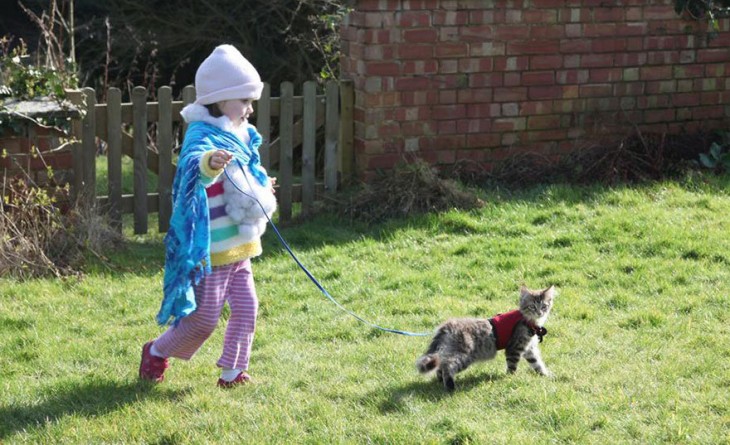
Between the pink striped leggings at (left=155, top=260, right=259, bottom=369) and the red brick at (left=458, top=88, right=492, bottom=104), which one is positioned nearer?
the pink striped leggings at (left=155, top=260, right=259, bottom=369)

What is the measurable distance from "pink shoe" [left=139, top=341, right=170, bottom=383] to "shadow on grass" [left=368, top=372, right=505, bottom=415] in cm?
109

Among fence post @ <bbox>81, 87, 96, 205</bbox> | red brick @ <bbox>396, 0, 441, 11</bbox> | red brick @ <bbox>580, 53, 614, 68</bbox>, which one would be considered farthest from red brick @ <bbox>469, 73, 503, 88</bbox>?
fence post @ <bbox>81, 87, 96, 205</bbox>

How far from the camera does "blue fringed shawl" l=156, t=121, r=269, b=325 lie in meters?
5.08

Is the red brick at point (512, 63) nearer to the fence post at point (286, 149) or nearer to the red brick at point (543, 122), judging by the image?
the red brick at point (543, 122)

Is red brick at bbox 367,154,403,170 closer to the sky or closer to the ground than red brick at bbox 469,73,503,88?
closer to the ground

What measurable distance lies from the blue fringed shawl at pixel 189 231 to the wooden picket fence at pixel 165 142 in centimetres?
322

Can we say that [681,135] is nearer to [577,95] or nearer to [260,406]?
[577,95]

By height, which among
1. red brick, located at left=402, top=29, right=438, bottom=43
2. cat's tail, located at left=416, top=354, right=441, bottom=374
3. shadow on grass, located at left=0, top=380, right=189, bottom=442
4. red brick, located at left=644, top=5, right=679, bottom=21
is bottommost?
shadow on grass, located at left=0, top=380, right=189, bottom=442

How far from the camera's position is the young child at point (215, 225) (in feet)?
16.7

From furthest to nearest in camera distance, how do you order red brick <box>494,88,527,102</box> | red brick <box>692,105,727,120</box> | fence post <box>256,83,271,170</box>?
red brick <box>692,105,727,120</box>, red brick <box>494,88,527,102</box>, fence post <box>256,83,271,170</box>

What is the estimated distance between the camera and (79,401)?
5215 millimetres

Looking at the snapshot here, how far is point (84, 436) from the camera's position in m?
4.78

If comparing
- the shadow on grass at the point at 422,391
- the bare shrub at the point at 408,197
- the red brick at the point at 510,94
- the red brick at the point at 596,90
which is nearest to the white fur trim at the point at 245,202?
the shadow on grass at the point at 422,391

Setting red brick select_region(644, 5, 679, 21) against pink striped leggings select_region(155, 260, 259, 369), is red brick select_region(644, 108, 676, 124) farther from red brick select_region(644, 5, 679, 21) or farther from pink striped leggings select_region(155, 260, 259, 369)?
pink striped leggings select_region(155, 260, 259, 369)
